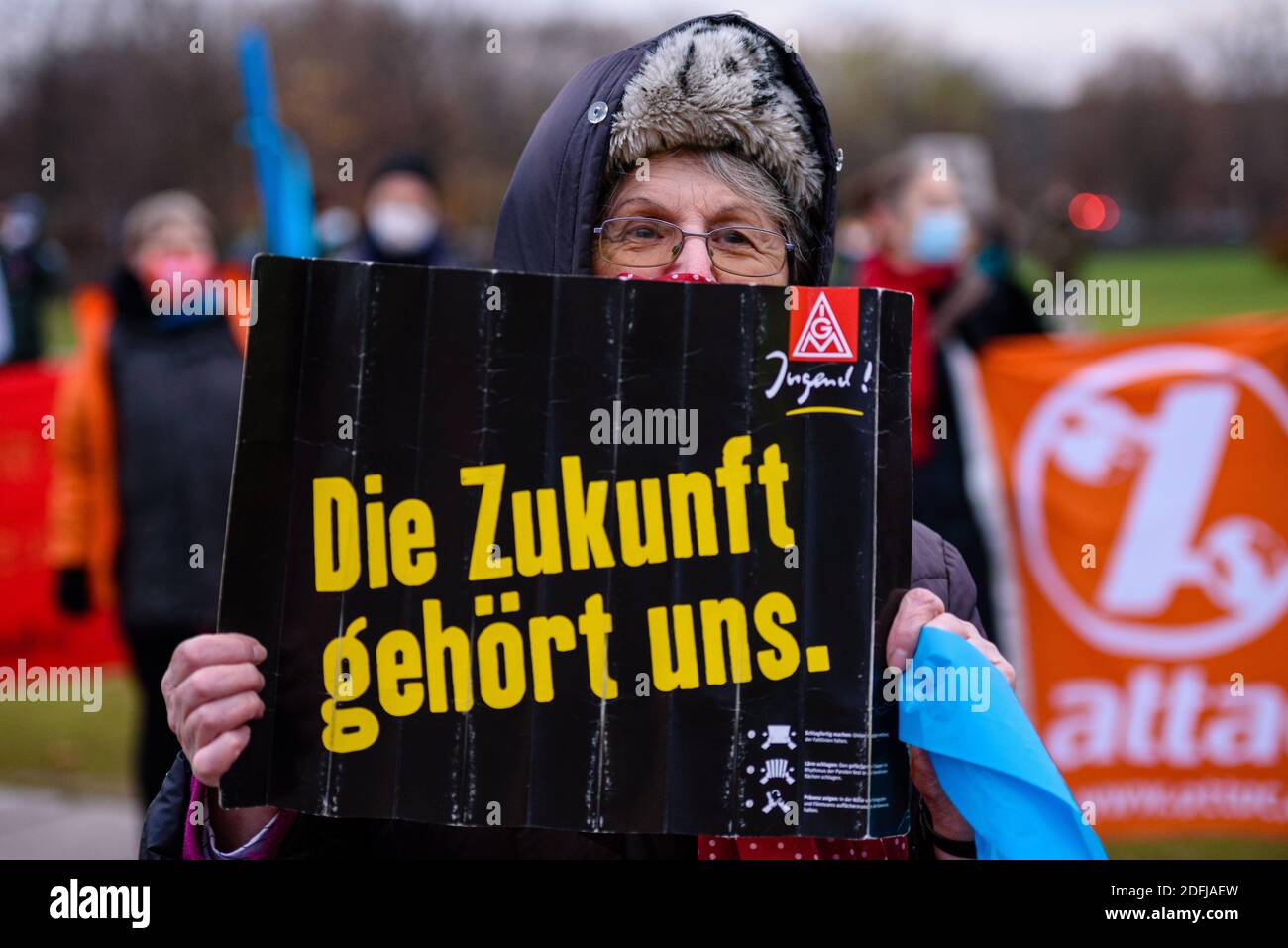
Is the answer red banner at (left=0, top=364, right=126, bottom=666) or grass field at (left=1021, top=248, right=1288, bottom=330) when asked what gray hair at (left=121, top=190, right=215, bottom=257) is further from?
grass field at (left=1021, top=248, right=1288, bottom=330)

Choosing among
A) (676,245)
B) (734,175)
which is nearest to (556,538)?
(676,245)

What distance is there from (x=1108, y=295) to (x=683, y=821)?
289cm

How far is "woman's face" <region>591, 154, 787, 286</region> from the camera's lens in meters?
2.21

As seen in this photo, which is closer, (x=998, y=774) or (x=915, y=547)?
(x=998, y=774)

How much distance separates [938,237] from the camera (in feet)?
20.2

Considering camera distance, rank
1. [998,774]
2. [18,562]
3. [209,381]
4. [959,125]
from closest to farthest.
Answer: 1. [998,774]
2. [209,381]
3. [18,562]
4. [959,125]

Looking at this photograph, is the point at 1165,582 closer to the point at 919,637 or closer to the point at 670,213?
the point at 670,213

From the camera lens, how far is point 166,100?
1421 inches

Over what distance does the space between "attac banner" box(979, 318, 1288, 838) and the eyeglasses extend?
4.28 metres

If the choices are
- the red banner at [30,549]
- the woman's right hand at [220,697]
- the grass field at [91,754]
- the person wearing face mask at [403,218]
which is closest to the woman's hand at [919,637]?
the woman's right hand at [220,697]

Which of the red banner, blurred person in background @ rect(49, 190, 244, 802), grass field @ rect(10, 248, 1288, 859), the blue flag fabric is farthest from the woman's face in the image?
the red banner
